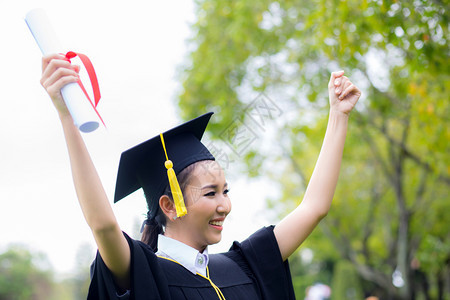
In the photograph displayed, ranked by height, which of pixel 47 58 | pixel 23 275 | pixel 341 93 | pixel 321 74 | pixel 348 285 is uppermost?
pixel 23 275

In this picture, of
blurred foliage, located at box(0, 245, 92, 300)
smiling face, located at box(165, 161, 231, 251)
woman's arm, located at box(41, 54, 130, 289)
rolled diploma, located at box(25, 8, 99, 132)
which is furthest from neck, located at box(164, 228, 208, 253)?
blurred foliage, located at box(0, 245, 92, 300)

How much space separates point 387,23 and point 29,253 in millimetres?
74621

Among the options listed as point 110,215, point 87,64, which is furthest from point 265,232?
point 87,64

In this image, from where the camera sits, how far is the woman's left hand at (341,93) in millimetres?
2414

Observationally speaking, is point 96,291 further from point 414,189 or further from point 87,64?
point 414,189

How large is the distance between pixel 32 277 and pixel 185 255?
7627 cm

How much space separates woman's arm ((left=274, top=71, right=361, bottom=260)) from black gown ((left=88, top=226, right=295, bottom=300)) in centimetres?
7

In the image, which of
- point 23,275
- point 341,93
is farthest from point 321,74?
point 23,275

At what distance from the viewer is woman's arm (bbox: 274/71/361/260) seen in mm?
2389

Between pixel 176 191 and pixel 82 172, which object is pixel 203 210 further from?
pixel 82 172

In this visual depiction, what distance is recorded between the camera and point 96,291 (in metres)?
1.88

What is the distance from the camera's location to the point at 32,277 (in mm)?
72375

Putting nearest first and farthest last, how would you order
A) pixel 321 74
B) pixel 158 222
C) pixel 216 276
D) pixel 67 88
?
pixel 67 88, pixel 216 276, pixel 158 222, pixel 321 74

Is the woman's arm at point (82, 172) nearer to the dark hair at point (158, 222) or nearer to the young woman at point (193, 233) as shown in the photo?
the young woman at point (193, 233)
